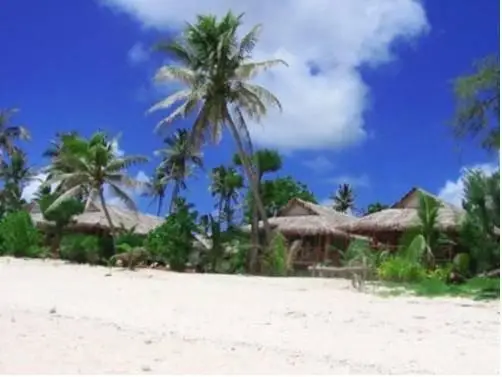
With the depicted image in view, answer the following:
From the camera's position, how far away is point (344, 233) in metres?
28.6

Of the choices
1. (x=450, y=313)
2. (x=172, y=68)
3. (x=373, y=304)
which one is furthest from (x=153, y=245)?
(x=450, y=313)

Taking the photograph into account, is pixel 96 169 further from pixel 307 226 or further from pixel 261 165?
pixel 307 226

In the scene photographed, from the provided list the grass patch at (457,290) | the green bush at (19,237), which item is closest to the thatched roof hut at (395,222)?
the grass patch at (457,290)

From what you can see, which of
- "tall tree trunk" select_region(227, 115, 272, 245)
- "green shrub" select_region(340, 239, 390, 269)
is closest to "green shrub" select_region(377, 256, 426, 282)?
"green shrub" select_region(340, 239, 390, 269)

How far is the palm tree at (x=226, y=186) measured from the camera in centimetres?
2878

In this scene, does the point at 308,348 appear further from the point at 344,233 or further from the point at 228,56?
the point at 344,233

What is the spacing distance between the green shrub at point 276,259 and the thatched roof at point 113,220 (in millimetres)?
9607

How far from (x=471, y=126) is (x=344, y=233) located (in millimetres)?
13172

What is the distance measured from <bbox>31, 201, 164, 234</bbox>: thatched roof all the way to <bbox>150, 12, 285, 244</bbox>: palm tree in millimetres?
7603

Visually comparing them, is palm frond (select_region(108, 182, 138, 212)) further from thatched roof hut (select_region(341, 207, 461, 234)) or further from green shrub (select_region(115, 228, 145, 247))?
thatched roof hut (select_region(341, 207, 461, 234))

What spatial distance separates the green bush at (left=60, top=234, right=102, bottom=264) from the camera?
2558 centimetres

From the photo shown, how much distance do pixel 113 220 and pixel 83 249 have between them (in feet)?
23.2

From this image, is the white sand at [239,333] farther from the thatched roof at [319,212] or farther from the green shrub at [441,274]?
the thatched roof at [319,212]

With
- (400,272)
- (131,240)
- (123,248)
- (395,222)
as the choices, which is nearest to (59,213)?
(131,240)
